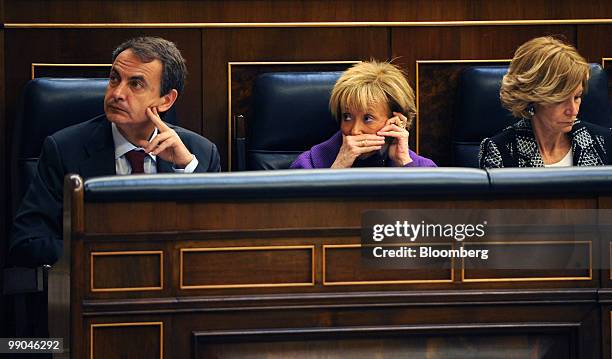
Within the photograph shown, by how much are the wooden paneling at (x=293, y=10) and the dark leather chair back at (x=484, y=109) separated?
0.90 feet

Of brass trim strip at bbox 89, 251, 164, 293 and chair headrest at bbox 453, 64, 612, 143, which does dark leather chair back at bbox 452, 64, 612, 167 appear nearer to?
chair headrest at bbox 453, 64, 612, 143

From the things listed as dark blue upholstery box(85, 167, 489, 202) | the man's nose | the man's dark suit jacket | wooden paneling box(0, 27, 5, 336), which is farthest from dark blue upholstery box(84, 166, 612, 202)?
wooden paneling box(0, 27, 5, 336)

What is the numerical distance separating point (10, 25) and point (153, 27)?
42 centimetres

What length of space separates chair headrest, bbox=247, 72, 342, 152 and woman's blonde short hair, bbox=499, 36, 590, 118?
0.48 m

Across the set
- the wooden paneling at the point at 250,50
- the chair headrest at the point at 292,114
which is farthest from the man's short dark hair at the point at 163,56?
the wooden paneling at the point at 250,50

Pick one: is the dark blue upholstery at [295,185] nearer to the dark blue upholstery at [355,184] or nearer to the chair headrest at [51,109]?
the dark blue upholstery at [355,184]

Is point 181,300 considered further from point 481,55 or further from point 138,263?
point 481,55

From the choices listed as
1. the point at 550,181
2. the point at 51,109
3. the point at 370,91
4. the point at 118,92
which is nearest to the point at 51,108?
the point at 51,109

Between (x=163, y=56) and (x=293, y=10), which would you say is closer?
(x=163, y=56)

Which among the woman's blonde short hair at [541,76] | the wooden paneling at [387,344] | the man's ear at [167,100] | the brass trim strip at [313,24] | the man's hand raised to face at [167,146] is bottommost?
the wooden paneling at [387,344]

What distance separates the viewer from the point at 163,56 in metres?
2.86

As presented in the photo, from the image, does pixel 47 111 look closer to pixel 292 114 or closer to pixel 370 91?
pixel 292 114

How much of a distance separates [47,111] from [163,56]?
35 cm

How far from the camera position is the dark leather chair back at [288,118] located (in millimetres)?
3088
